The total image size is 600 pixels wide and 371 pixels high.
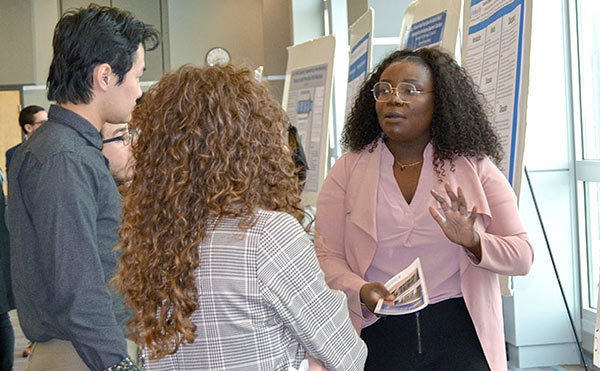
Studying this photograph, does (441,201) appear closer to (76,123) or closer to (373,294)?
(373,294)

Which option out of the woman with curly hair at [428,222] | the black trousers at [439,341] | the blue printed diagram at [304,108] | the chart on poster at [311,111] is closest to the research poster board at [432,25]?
the woman with curly hair at [428,222]

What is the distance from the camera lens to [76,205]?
166cm

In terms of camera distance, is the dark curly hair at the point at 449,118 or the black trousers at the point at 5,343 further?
the black trousers at the point at 5,343

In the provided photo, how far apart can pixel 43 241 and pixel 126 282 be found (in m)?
0.34

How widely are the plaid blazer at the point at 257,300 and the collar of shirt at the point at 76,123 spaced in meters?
0.60

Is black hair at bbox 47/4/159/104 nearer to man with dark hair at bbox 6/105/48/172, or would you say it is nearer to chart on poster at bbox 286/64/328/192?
chart on poster at bbox 286/64/328/192

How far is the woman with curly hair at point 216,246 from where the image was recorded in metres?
1.37

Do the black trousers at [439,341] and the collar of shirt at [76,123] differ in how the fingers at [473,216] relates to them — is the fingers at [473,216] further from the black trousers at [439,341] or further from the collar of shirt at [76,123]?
the collar of shirt at [76,123]

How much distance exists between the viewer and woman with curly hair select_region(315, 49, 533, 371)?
197cm

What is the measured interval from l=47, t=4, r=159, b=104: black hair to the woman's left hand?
3.12 ft

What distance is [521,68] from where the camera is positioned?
2555 mm

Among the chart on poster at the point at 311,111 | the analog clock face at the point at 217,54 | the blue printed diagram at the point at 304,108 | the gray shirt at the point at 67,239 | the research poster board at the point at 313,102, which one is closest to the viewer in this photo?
the gray shirt at the point at 67,239

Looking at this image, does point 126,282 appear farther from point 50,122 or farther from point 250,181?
point 50,122

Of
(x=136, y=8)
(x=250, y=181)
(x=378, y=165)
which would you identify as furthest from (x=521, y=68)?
(x=136, y=8)
